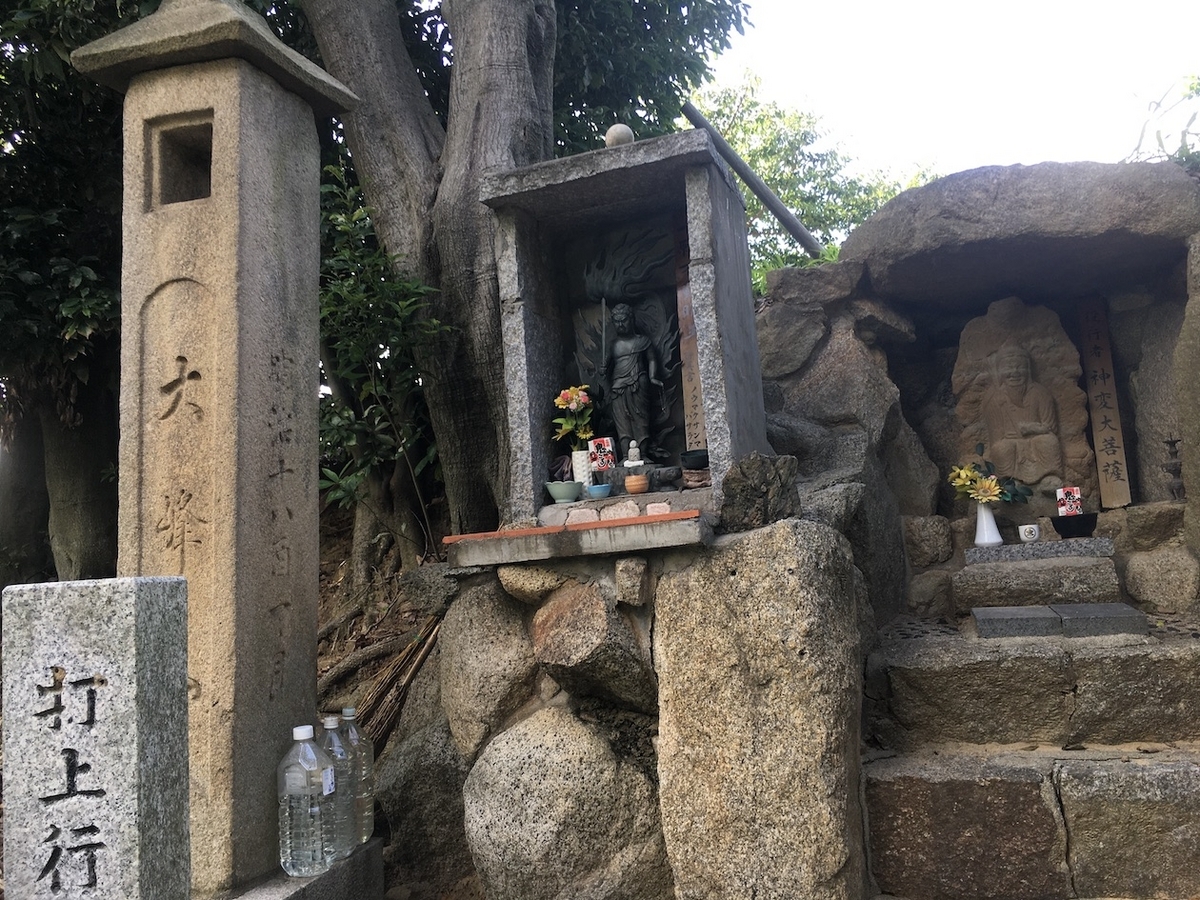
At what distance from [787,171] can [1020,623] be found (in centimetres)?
1475

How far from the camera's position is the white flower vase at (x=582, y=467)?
15.9 feet

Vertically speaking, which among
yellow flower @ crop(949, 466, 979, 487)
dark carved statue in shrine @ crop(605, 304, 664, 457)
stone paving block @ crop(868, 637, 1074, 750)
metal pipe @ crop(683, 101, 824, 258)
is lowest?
stone paving block @ crop(868, 637, 1074, 750)

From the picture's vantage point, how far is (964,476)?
5863 millimetres

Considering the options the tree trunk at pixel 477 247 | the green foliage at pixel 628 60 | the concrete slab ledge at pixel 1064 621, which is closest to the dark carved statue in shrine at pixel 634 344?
the tree trunk at pixel 477 247

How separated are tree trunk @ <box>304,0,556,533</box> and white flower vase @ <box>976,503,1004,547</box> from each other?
116 inches

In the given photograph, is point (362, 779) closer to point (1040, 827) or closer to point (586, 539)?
Answer: point (586, 539)

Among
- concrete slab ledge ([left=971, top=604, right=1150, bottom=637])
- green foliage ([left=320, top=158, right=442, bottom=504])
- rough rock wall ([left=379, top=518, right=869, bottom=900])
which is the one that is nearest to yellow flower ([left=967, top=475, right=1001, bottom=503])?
concrete slab ledge ([left=971, top=604, right=1150, bottom=637])

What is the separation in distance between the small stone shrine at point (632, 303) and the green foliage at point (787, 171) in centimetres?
1153

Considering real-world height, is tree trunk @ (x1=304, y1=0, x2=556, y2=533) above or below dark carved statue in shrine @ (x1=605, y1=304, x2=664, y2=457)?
above

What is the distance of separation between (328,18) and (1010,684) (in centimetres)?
598

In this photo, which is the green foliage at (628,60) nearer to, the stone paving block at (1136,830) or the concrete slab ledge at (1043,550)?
the concrete slab ledge at (1043,550)

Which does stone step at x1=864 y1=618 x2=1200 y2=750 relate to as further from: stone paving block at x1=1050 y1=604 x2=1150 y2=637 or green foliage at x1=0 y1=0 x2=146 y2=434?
green foliage at x1=0 y1=0 x2=146 y2=434

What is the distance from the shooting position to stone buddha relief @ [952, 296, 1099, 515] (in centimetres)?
600

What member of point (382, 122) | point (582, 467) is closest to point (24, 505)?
point (382, 122)
